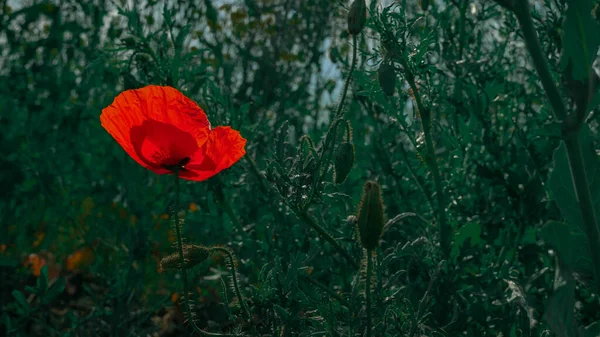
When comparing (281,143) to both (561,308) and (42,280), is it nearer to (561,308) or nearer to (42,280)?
(561,308)

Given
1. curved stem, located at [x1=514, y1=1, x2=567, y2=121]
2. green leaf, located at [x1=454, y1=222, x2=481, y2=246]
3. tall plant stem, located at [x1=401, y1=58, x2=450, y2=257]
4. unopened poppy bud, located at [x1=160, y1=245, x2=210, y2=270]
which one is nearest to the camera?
curved stem, located at [x1=514, y1=1, x2=567, y2=121]

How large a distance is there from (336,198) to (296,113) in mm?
2488

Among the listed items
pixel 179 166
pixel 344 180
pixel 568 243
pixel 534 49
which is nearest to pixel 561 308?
pixel 568 243

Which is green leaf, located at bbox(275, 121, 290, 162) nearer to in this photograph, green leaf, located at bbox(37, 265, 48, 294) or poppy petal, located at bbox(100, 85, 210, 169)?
poppy petal, located at bbox(100, 85, 210, 169)

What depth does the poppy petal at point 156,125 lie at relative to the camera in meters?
1.57

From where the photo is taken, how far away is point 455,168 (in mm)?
2305

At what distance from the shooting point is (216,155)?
1.59 meters

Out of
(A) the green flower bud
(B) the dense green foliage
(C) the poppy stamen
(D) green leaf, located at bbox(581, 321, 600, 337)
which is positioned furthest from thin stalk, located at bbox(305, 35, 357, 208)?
(A) the green flower bud

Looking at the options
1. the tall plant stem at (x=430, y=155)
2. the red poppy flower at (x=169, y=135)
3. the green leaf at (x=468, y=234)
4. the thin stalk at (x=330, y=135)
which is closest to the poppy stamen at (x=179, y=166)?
the red poppy flower at (x=169, y=135)

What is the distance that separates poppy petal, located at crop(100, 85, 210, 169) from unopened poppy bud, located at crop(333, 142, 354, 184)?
0.30m

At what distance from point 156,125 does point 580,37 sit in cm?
87

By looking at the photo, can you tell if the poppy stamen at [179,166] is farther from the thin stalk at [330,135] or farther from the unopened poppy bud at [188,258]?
the thin stalk at [330,135]

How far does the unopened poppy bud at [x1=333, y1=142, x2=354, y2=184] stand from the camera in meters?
1.59

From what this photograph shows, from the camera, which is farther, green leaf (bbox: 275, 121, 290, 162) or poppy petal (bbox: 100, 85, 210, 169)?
green leaf (bbox: 275, 121, 290, 162)
